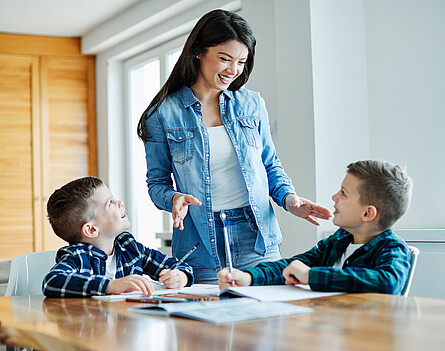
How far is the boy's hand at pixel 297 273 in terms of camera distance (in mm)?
1312

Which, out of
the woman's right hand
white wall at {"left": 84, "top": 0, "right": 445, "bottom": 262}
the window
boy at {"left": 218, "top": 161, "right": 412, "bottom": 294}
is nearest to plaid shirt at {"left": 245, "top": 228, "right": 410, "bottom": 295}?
boy at {"left": 218, "top": 161, "right": 412, "bottom": 294}

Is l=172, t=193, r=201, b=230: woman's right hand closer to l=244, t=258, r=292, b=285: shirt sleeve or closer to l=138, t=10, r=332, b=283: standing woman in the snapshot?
l=138, t=10, r=332, b=283: standing woman

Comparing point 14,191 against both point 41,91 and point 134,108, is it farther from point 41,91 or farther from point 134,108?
point 134,108

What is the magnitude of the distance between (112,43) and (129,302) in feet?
14.7

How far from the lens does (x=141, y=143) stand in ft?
17.9

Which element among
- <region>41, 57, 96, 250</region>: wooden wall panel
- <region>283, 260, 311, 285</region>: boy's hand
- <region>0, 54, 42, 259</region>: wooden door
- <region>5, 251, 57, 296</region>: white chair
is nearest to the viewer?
<region>283, 260, 311, 285</region>: boy's hand

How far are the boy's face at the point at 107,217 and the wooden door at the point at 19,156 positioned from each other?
158 inches

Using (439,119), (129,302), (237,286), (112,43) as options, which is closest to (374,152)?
(439,119)

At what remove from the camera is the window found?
5160mm

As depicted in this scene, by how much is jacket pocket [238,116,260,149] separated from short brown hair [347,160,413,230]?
405 mm

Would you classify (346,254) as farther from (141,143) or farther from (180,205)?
(141,143)

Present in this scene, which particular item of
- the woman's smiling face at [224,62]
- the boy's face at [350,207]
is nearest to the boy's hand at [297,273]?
the boy's face at [350,207]

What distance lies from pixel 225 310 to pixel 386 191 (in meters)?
0.63

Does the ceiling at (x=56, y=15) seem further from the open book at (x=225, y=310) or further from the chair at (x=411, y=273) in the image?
the open book at (x=225, y=310)
